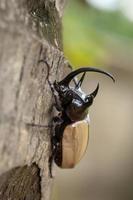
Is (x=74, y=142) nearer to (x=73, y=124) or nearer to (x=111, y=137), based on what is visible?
(x=73, y=124)

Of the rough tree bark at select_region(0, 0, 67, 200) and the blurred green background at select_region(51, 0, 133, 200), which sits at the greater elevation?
the blurred green background at select_region(51, 0, 133, 200)

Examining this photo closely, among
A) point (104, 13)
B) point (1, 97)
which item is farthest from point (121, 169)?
point (1, 97)

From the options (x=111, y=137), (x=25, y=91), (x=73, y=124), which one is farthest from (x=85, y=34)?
(x=111, y=137)

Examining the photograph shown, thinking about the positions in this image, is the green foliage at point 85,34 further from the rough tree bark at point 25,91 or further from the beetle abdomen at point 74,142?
the rough tree bark at point 25,91

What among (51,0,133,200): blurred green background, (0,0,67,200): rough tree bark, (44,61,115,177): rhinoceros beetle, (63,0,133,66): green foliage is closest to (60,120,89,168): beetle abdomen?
(44,61,115,177): rhinoceros beetle

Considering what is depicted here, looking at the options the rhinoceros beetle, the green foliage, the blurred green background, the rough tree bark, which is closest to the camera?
the rough tree bark

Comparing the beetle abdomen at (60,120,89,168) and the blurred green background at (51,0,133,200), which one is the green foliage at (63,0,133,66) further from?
the beetle abdomen at (60,120,89,168)

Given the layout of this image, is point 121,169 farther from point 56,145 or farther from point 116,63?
point 56,145

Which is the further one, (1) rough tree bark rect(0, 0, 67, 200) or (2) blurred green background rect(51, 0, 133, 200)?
(2) blurred green background rect(51, 0, 133, 200)
